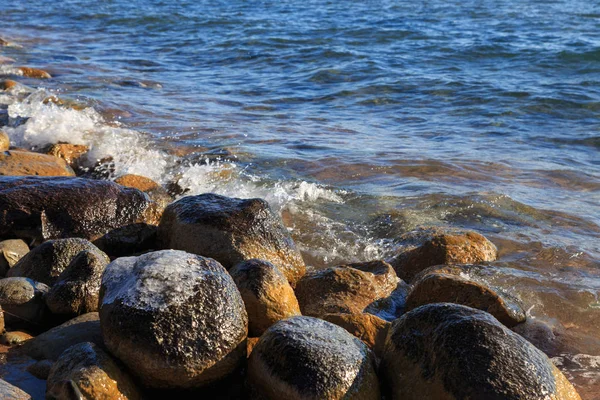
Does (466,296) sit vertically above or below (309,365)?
below

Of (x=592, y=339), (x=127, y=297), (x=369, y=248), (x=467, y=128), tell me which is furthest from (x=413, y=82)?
(x=127, y=297)

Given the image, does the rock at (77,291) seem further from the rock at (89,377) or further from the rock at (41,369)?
the rock at (89,377)

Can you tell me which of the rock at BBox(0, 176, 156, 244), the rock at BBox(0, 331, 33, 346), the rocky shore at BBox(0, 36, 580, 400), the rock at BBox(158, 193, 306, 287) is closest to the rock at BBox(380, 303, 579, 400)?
the rocky shore at BBox(0, 36, 580, 400)

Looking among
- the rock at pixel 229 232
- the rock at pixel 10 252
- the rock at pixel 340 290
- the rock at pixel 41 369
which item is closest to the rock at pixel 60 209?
the rock at pixel 10 252

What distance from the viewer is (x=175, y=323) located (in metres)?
3.01

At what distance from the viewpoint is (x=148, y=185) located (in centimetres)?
604

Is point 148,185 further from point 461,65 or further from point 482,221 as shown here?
point 461,65

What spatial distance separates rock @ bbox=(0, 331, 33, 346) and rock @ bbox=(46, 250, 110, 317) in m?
0.20

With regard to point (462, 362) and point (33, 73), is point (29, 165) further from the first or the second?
point (33, 73)

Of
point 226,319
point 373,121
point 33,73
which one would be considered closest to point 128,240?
Result: point 226,319

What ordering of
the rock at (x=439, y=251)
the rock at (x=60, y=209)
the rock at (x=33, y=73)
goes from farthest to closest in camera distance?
the rock at (x=33, y=73), the rock at (x=439, y=251), the rock at (x=60, y=209)

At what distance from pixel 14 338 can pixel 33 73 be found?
382 inches

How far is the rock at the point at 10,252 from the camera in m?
4.42

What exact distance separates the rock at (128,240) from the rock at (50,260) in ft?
2.12
